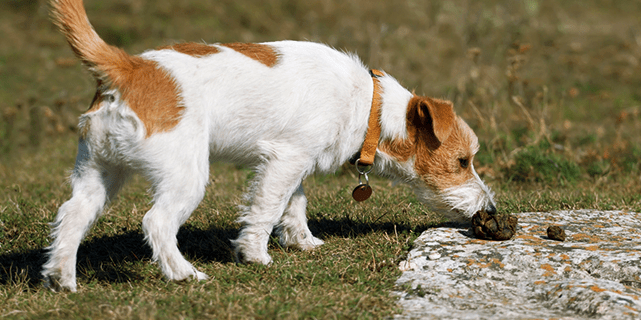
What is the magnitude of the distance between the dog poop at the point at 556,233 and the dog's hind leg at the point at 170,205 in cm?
219

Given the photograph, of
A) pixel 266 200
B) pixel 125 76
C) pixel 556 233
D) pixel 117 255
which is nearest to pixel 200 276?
pixel 266 200

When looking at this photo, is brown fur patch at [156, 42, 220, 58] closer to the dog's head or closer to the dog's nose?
the dog's head

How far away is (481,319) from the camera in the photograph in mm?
2859

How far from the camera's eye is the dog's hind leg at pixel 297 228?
4281 millimetres

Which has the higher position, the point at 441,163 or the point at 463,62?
the point at 463,62

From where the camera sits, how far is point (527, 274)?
3.51 meters

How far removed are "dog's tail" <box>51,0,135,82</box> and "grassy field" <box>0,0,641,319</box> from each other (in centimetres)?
126

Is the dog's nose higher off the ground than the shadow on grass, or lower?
higher

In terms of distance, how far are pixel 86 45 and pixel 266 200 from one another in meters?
1.39

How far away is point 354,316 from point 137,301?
113 cm

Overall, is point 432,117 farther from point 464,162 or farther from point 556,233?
point 556,233

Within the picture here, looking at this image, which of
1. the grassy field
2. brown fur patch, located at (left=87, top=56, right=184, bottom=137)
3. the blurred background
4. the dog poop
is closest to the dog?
brown fur patch, located at (left=87, top=56, right=184, bottom=137)

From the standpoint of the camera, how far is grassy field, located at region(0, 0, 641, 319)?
3.43m

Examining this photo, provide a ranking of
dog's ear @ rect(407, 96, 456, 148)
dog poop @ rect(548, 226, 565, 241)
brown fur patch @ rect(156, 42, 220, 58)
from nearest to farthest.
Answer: brown fur patch @ rect(156, 42, 220, 58)
dog poop @ rect(548, 226, 565, 241)
dog's ear @ rect(407, 96, 456, 148)
